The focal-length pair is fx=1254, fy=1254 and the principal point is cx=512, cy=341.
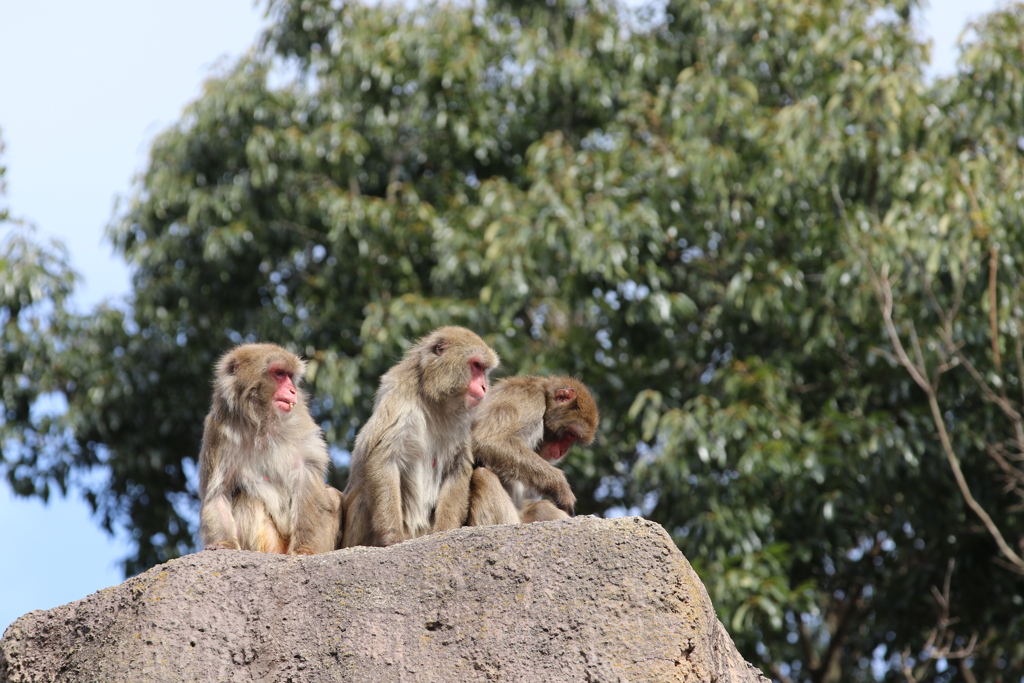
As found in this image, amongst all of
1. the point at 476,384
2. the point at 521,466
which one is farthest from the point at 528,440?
the point at 476,384

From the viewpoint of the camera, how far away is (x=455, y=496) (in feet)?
17.5

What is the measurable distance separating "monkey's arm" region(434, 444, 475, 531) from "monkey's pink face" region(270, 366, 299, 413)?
739mm

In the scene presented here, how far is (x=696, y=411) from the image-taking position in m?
9.65

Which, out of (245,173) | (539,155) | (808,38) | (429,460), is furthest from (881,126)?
(429,460)

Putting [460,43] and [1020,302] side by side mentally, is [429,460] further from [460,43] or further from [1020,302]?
[460,43]

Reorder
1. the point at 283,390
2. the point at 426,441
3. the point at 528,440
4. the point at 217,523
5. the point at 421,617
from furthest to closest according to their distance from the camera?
the point at 528,440, the point at 426,441, the point at 283,390, the point at 217,523, the point at 421,617

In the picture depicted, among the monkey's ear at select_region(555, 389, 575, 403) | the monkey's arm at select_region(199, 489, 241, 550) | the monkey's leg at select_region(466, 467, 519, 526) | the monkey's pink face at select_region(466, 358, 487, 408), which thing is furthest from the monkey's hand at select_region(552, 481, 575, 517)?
the monkey's arm at select_region(199, 489, 241, 550)

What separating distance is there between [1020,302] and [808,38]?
3502 mm

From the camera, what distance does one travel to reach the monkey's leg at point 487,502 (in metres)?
5.29

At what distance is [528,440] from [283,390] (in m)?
1.21

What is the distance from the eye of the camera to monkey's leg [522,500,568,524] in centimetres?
549

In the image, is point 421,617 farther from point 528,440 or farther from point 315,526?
point 528,440

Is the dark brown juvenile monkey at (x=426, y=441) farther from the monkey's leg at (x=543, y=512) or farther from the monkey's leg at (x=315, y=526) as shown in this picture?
the monkey's leg at (x=543, y=512)

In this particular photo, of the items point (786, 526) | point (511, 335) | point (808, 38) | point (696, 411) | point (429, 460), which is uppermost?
point (808, 38)
